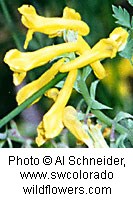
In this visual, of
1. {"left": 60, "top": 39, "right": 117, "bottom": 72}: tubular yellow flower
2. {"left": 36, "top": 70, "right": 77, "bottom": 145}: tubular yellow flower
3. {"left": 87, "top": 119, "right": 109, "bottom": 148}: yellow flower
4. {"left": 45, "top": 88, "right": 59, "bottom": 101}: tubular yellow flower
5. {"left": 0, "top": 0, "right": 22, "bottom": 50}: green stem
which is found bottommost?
{"left": 87, "top": 119, "right": 109, "bottom": 148}: yellow flower

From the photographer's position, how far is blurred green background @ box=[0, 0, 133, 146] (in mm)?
1057

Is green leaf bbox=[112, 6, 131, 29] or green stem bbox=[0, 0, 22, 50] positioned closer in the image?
green leaf bbox=[112, 6, 131, 29]

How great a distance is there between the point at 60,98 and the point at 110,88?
37 centimetres

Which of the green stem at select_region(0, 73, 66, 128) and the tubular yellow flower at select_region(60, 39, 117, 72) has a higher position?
the tubular yellow flower at select_region(60, 39, 117, 72)

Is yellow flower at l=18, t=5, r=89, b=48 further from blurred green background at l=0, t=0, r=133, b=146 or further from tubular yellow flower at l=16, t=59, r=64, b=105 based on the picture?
blurred green background at l=0, t=0, r=133, b=146

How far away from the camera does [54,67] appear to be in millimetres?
695

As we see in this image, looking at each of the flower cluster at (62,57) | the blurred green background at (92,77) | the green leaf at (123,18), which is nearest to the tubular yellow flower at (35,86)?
the flower cluster at (62,57)

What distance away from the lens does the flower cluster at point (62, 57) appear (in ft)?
2.22

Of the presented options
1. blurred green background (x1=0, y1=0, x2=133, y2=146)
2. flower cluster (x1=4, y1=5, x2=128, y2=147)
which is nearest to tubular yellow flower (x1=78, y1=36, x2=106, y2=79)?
flower cluster (x1=4, y1=5, x2=128, y2=147)

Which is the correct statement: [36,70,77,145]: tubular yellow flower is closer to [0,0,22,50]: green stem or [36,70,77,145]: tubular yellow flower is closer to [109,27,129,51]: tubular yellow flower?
[109,27,129,51]: tubular yellow flower

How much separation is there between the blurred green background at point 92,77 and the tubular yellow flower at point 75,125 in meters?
0.30

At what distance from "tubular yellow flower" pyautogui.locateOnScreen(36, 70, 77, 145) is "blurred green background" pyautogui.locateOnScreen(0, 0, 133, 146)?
12.5 inches

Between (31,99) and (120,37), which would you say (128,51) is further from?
(31,99)
